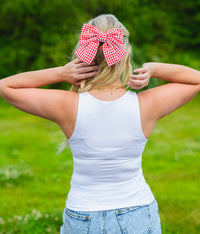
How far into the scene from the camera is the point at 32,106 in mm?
1782

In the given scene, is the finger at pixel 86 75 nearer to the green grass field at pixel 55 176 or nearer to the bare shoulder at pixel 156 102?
the bare shoulder at pixel 156 102

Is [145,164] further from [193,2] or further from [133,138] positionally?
[193,2]

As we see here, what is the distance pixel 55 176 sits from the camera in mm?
5957

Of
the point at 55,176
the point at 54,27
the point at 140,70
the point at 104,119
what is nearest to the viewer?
the point at 104,119

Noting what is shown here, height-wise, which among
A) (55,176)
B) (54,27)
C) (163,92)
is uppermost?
(163,92)

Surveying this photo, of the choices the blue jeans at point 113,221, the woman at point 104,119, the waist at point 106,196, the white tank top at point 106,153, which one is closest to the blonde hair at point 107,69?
the woman at point 104,119

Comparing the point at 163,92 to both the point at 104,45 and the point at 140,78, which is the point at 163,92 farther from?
the point at 104,45

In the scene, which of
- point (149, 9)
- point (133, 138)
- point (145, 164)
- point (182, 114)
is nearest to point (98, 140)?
point (133, 138)

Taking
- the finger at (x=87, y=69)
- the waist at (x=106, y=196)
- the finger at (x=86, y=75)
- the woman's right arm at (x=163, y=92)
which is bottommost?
the waist at (x=106, y=196)

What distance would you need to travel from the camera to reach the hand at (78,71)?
74.5 inches

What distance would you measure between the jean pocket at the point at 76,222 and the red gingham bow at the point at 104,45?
792mm

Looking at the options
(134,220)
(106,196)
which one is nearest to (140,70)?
(106,196)

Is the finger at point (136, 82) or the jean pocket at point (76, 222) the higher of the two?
the finger at point (136, 82)

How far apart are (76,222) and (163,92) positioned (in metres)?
0.81
